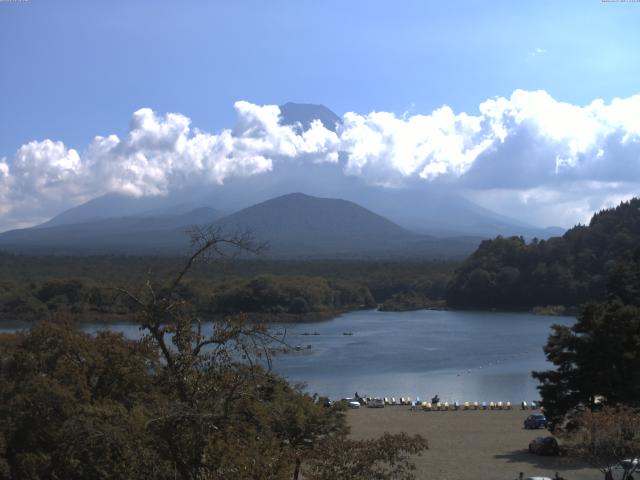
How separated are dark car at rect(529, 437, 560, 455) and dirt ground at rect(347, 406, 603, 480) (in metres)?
0.12

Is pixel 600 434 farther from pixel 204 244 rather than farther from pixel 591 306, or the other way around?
pixel 204 244

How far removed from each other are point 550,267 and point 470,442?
115ft

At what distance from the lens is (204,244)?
417cm

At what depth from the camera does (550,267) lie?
4641 centimetres

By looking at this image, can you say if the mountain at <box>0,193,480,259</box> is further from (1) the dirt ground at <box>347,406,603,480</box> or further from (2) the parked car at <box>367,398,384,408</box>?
(1) the dirt ground at <box>347,406,603,480</box>

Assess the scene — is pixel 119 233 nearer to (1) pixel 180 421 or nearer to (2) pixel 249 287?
(2) pixel 249 287

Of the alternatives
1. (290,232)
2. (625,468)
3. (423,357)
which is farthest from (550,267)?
(290,232)

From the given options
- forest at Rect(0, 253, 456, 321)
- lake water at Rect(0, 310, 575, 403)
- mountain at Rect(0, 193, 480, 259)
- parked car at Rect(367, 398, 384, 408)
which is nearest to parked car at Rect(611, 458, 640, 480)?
lake water at Rect(0, 310, 575, 403)

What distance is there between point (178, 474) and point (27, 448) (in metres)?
3.15

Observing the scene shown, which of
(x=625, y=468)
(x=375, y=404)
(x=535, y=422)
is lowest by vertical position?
(x=375, y=404)

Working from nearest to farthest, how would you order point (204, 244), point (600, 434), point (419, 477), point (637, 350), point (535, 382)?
point (204, 244), point (600, 434), point (419, 477), point (637, 350), point (535, 382)

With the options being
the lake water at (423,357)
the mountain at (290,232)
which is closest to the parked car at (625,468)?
the lake water at (423,357)

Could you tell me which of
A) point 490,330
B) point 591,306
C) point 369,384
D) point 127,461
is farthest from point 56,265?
point 127,461

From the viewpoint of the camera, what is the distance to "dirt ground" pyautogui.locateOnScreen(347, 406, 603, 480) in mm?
10672
